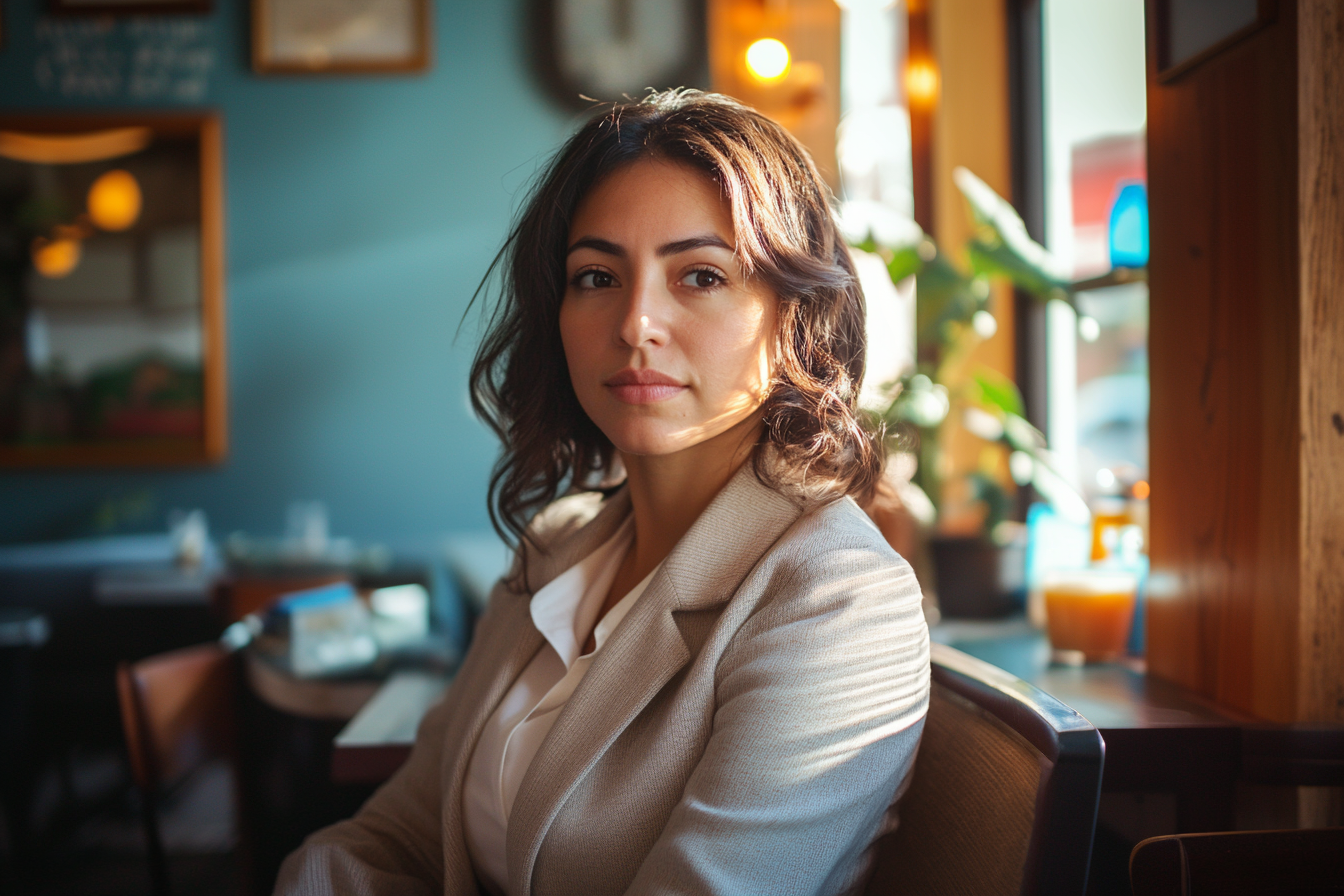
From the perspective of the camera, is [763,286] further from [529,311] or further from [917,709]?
[917,709]

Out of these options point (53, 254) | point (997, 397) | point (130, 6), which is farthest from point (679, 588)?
point (130, 6)

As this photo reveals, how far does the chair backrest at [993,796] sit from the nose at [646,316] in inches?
18.4

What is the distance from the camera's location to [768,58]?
238cm

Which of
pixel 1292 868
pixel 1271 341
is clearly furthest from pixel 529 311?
pixel 1292 868

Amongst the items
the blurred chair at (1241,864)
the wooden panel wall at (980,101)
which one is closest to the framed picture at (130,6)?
the wooden panel wall at (980,101)

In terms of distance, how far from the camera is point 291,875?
3.28ft

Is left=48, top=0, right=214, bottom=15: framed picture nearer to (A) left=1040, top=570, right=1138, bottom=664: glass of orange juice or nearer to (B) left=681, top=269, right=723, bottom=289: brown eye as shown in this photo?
(B) left=681, top=269, right=723, bottom=289: brown eye

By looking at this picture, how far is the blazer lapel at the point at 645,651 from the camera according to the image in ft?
2.80

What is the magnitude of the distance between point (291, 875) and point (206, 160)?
3041 millimetres

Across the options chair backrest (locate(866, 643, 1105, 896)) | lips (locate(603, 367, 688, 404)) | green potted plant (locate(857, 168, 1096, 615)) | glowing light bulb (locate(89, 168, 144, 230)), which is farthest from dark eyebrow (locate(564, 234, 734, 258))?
glowing light bulb (locate(89, 168, 144, 230))

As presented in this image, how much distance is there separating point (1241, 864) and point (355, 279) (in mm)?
3266

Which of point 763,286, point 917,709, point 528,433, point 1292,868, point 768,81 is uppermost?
point 768,81

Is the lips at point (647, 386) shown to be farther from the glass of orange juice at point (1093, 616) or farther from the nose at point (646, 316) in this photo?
the glass of orange juice at point (1093, 616)

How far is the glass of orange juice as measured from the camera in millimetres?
1292
